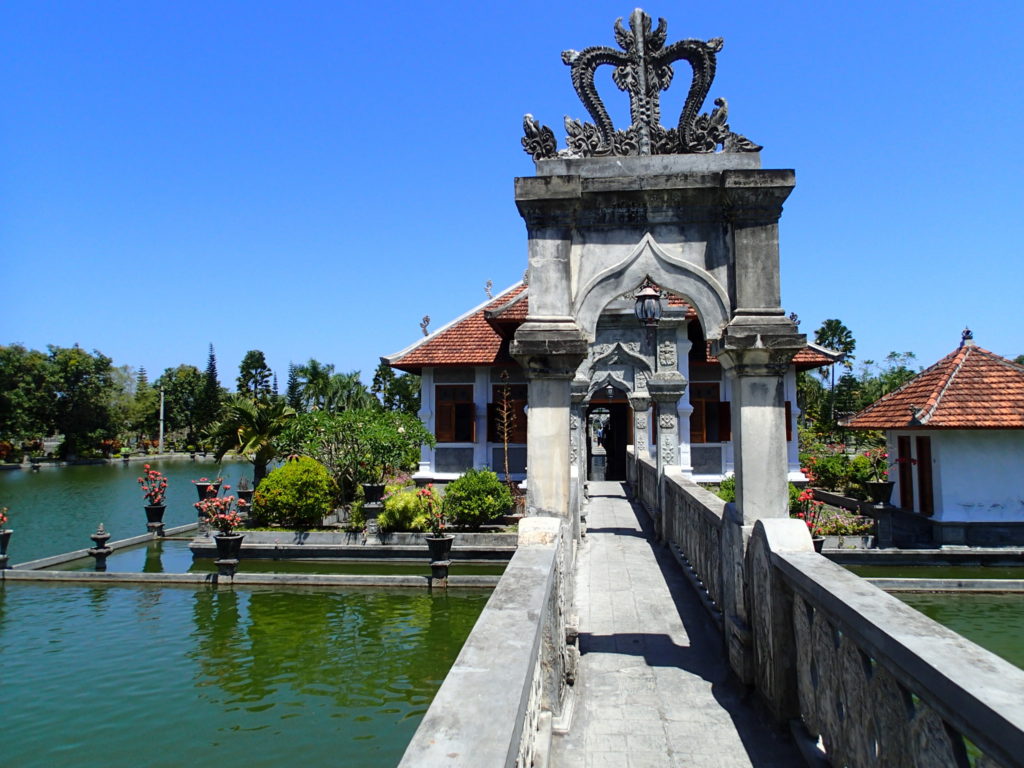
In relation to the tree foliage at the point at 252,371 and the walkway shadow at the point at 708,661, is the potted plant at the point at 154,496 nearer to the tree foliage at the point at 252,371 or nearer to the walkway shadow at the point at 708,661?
the walkway shadow at the point at 708,661

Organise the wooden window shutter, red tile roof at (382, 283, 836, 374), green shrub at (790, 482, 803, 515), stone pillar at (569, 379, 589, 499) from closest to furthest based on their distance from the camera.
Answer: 1. stone pillar at (569, 379, 589, 499)
2. green shrub at (790, 482, 803, 515)
3. red tile roof at (382, 283, 836, 374)
4. the wooden window shutter

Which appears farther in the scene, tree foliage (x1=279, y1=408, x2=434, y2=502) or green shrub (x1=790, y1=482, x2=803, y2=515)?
tree foliage (x1=279, y1=408, x2=434, y2=502)

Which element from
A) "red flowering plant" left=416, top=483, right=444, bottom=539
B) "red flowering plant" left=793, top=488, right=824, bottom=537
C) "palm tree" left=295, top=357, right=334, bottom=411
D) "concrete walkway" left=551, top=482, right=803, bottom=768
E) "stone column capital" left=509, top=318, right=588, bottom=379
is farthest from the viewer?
"palm tree" left=295, top=357, right=334, bottom=411

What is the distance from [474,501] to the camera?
15.5m

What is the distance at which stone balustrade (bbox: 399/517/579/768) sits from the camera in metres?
2.07

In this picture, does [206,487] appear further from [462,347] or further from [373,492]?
[462,347]

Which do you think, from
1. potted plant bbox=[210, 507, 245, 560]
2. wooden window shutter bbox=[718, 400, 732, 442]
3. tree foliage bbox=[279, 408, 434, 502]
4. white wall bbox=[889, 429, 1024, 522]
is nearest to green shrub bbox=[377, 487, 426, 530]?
tree foliage bbox=[279, 408, 434, 502]

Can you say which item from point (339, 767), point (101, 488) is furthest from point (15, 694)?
point (101, 488)

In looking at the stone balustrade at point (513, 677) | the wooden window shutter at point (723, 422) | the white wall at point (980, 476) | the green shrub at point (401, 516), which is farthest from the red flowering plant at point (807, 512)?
the stone balustrade at point (513, 677)

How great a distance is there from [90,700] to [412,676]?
145 inches

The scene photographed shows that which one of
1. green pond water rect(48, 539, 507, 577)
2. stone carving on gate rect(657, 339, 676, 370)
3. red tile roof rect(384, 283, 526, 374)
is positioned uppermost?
red tile roof rect(384, 283, 526, 374)

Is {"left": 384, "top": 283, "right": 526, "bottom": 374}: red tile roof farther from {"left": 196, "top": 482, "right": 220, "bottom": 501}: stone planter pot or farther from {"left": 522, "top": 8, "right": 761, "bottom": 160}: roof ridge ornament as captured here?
{"left": 522, "top": 8, "right": 761, "bottom": 160}: roof ridge ornament

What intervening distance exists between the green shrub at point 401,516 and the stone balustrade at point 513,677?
10.8 metres

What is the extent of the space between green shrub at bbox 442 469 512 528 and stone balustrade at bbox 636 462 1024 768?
35.6ft
